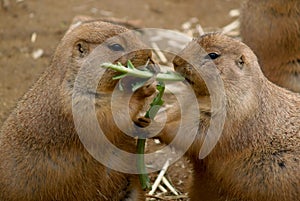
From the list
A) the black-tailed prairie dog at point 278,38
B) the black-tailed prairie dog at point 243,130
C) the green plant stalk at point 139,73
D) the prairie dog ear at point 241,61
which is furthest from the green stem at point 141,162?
the black-tailed prairie dog at point 278,38

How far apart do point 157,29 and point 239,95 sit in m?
4.29

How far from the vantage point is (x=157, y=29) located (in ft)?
32.1

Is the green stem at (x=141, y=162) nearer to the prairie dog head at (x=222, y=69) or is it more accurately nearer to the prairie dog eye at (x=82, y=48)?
the prairie dog head at (x=222, y=69)

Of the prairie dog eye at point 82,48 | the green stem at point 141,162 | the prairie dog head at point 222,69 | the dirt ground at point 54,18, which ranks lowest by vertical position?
the dirt ground at point 54,18

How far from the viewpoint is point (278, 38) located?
7.51m

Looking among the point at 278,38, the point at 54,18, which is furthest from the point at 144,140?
the point at 54,18

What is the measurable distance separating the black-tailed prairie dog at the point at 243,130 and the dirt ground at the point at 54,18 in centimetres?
339

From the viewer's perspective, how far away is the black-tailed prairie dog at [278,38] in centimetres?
747

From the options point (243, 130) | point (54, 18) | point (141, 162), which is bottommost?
point (54, 18)

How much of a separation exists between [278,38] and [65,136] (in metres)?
2.82

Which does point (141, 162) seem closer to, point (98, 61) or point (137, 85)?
point (137, 85)

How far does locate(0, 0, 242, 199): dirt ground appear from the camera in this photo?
894 cm

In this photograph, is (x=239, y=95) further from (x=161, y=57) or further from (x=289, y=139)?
(x=161, y=57)

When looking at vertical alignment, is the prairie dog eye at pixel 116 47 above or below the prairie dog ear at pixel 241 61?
above
